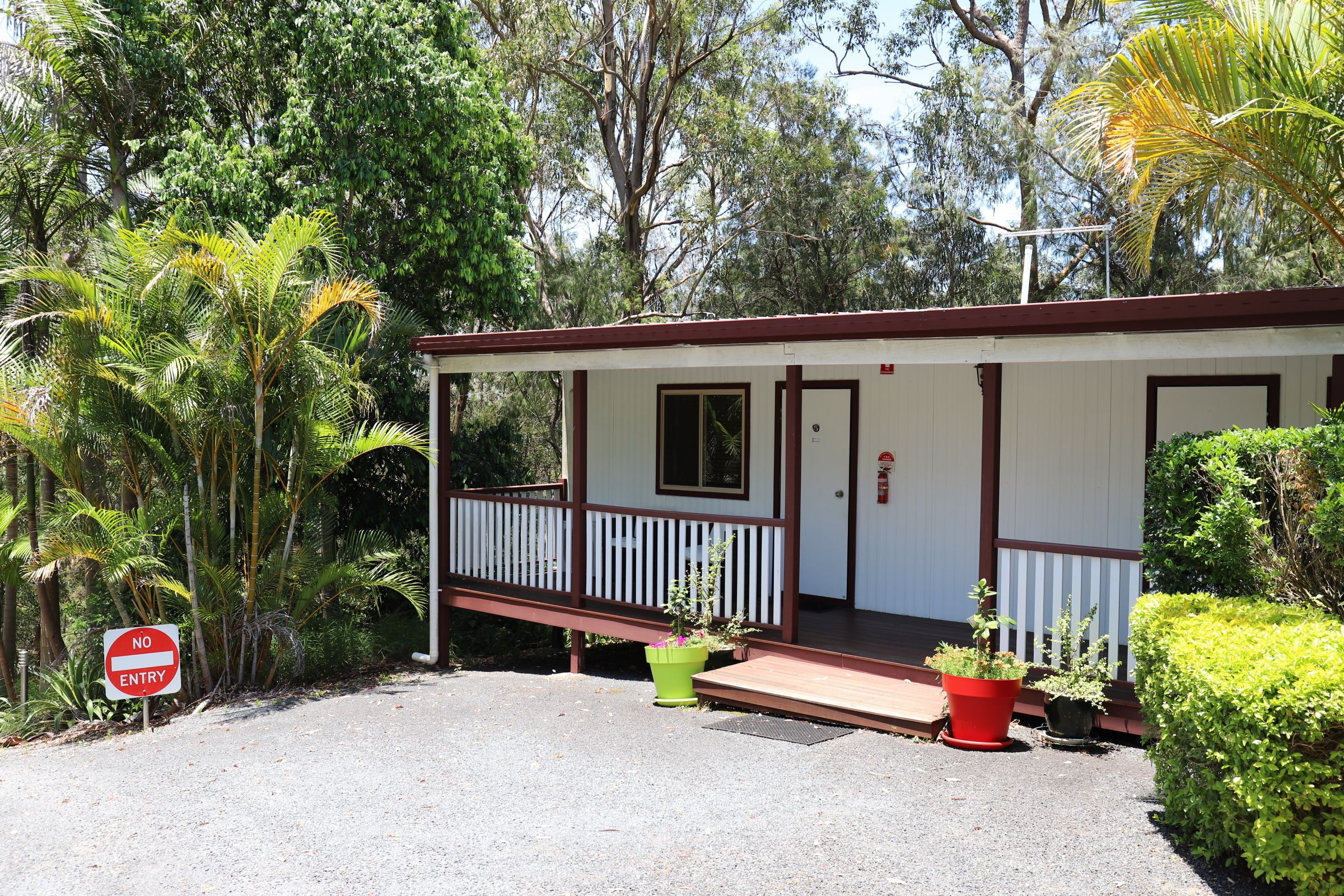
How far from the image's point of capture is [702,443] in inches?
401

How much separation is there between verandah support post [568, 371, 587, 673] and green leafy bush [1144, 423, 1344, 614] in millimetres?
4509

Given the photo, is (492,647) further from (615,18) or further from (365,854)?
(615,18)

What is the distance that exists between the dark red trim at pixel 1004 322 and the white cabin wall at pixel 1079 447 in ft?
4.09

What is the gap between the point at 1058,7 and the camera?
19750 mm

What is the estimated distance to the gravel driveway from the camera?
4414 millimetres

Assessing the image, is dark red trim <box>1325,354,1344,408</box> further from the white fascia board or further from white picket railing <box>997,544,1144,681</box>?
white picket railing <box>997,544,1144,681</box>

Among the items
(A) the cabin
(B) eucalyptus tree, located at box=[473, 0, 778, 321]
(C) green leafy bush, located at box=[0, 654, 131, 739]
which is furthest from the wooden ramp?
(B) eucalyptus tree, located at box=[473, 0, 778, 321]

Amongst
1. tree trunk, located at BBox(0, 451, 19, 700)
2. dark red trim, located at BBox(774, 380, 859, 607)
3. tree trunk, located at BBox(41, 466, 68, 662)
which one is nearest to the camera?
dark red trim, located at BBox(774, 380, 859, 607)

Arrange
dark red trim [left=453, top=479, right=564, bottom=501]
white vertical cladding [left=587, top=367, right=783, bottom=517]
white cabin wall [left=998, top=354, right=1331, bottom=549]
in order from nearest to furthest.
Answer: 1. white cabin wall [left=998, top=354, right=1331, bottom=549]
2. white vertical cladding [left=587, top=367, right=783, bottom=517]
3. dark red trim [left=453, top=479, right=564, bottom=501]

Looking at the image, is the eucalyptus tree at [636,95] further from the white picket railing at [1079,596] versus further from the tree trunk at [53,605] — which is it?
the white picket railing at [1079,596]

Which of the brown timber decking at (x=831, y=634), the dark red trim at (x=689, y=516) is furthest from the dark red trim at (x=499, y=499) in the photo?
the brown timber decking at (x=831, y=634)

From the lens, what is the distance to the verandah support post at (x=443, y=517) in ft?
32.2

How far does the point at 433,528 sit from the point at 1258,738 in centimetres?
754

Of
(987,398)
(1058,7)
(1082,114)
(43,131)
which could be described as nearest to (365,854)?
(987,398)
